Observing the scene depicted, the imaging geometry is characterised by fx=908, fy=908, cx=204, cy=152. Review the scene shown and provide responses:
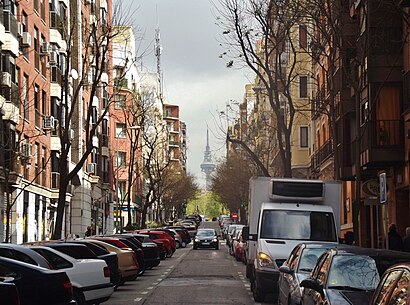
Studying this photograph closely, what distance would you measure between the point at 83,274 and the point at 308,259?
4337 millimetres

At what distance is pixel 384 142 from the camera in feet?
108

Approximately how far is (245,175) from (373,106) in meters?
49.9

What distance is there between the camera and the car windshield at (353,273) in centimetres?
1220

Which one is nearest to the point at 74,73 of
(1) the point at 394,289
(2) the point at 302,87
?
(2) the point at 302,87

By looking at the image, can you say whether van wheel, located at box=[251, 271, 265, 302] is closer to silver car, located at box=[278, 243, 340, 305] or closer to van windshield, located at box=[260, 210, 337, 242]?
van windshield, located at box=[260, 210, 337, 242]

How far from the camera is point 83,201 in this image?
6288 centimetres

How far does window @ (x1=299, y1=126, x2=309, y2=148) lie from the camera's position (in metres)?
66.0

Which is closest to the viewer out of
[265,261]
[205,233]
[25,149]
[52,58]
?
[265,261]

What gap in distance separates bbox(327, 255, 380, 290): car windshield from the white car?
6.02 m

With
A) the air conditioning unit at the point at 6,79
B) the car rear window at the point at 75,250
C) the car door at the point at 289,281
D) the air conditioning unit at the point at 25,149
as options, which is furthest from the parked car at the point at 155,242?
the car door at the point at 289,281

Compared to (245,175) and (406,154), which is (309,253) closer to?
(406,154)

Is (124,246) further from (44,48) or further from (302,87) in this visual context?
(302,87)

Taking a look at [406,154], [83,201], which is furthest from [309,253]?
[83,201]

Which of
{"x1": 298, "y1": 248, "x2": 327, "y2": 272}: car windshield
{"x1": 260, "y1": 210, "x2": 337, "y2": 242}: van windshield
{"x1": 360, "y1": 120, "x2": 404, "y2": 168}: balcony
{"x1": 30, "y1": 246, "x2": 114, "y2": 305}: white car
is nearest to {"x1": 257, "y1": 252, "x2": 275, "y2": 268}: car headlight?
{"x1": 260, "y1": 210, "x2": 337, "y2": 242}: van windshield
